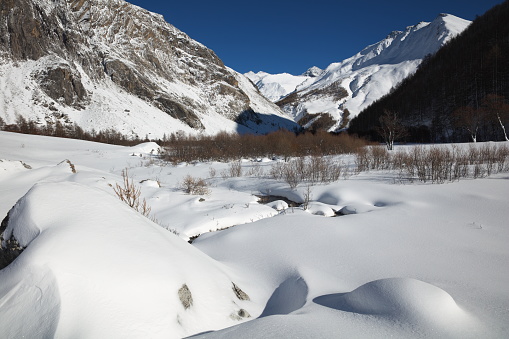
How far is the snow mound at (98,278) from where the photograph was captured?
1.64 meters

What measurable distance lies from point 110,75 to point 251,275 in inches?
2926

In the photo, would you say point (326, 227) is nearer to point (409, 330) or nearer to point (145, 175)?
point (409, 330)

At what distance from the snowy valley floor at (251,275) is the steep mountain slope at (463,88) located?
3337 cm

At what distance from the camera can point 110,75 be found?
62281 mm

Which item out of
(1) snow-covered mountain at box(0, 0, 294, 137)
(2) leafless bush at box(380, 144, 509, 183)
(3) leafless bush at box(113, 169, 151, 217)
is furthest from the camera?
(1) snow-covered mountain at box(0, 0, 294, 137)

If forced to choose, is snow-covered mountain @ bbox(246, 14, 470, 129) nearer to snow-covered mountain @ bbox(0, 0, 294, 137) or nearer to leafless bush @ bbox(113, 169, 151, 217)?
snow-covered mountain @ bbox(0, 0, 294, 137)

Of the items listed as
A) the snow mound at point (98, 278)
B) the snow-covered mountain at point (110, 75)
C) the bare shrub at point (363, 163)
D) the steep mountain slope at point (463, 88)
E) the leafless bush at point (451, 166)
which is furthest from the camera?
the snow-covered mountain at point (110, 75)

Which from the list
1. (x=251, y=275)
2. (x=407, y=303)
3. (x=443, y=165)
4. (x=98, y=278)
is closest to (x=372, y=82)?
(x=443, y=165)

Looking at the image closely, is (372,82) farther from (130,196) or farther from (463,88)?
(130,196)

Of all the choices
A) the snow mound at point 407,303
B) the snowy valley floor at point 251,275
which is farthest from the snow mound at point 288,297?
the snow mound at point 407,303

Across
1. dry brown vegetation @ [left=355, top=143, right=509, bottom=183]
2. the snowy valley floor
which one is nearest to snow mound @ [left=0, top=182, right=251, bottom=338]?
the snowy valley floor

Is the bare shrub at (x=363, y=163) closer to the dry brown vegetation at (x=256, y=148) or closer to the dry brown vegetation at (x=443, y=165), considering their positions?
the dry brown vegetation at (x=443, y=165)

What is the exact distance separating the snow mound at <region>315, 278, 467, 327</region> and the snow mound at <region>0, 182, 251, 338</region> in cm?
131

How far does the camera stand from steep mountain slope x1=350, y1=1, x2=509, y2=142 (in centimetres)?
3566
